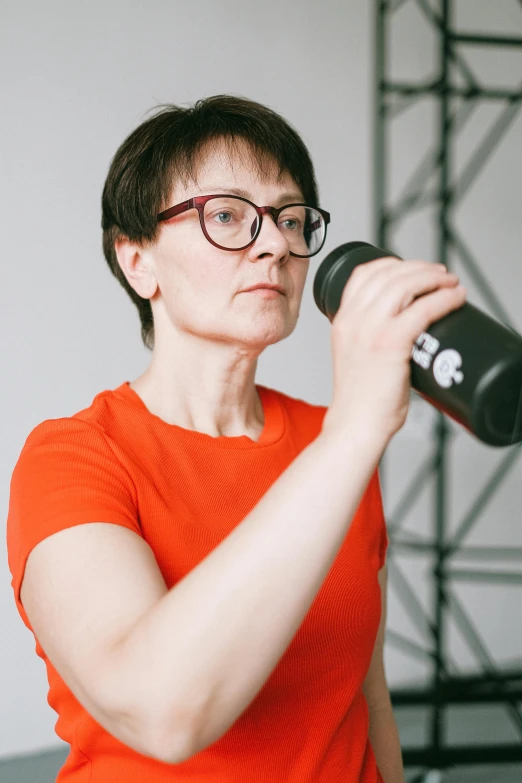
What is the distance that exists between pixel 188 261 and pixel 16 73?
6.27ft

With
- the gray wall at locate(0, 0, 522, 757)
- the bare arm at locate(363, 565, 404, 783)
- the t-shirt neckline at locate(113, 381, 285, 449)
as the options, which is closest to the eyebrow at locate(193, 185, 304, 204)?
the t-shirt neckline at locate(113, 381, 285, 449)

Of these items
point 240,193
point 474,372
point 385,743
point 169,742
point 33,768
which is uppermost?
point 240,193

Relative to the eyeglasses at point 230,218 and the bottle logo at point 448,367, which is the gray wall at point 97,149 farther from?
the bottle logo at point 448,367

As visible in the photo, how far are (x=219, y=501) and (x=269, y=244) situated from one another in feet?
0.98

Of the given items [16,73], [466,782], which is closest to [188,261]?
[16,73]

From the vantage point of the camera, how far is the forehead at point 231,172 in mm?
875

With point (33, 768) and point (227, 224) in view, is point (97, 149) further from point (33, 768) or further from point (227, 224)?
point (33, 768)

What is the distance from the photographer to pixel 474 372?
0.48 meters

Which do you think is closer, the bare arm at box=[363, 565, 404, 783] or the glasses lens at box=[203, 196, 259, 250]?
the glasses lens at box=[203, 196, 259, 250]

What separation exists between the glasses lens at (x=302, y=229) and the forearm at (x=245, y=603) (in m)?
0.41

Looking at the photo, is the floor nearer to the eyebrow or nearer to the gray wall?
the gray wall

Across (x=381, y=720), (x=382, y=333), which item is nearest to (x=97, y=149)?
(x=381, y=720)

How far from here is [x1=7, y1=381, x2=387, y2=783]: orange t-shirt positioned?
0.72m

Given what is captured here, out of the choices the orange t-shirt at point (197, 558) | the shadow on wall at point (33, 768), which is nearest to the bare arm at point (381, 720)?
the orange t-shirt at point (197, 558)
